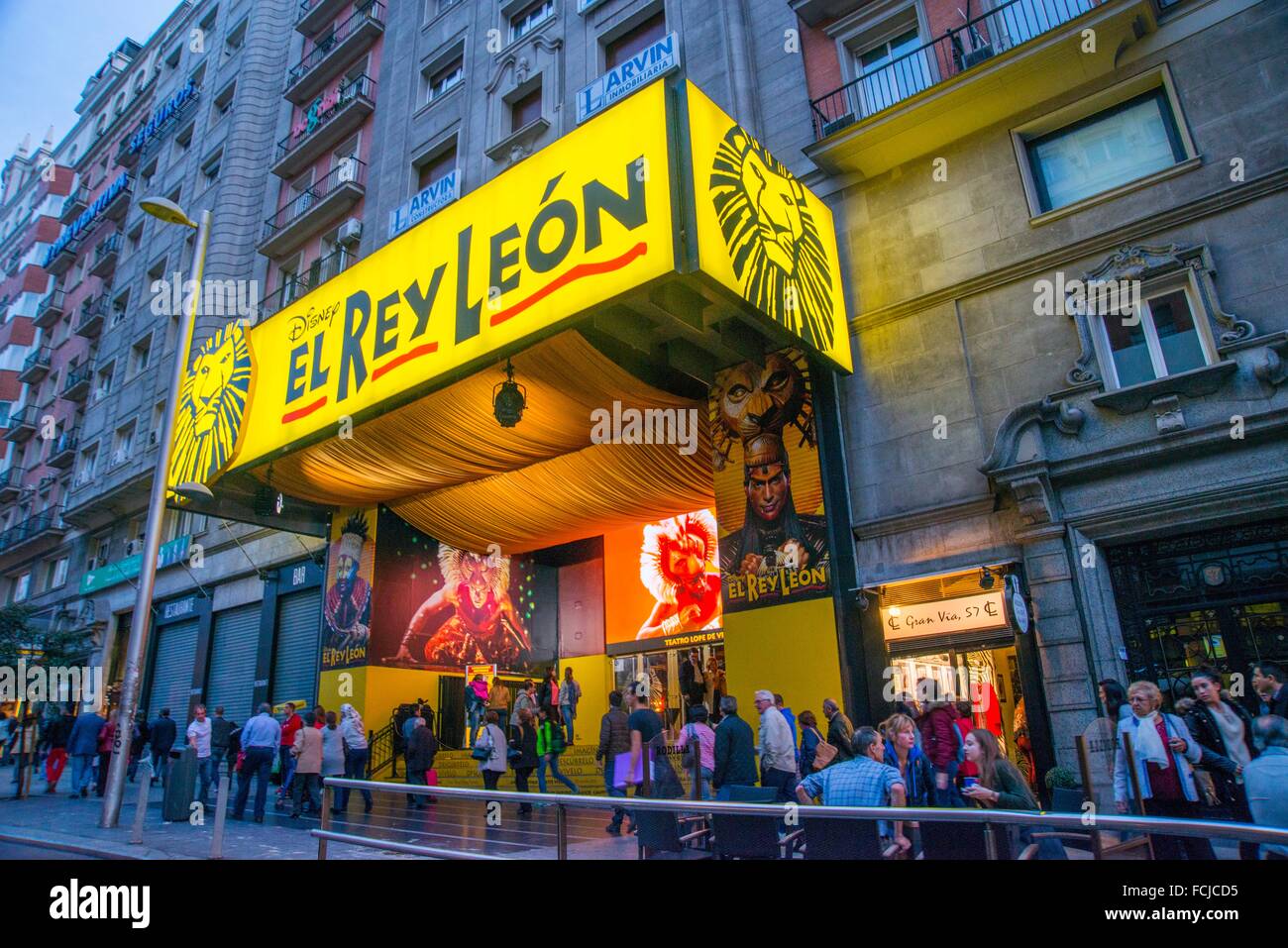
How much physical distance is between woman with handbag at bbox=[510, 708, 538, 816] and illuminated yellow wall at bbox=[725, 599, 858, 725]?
10.3 ft

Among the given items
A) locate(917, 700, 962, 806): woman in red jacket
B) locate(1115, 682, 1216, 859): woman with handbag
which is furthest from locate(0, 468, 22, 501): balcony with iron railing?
locate(1115, 682, 1216, 859): woman with handbag

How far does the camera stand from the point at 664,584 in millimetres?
20562

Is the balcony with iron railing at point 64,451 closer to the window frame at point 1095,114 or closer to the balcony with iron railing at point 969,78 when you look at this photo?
the balcony with iron railing at point 969,78

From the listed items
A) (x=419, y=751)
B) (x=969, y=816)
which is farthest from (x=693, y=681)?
(x=969, y=816)

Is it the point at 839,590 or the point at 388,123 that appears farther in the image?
the point at 388,123

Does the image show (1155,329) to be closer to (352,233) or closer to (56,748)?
(352,233)

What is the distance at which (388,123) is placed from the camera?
23.0m

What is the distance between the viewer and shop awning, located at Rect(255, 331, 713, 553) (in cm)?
1337

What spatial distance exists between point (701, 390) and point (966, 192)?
5.20 m

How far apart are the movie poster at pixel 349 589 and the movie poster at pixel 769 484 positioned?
9.59 m

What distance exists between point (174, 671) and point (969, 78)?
25.7 meters
